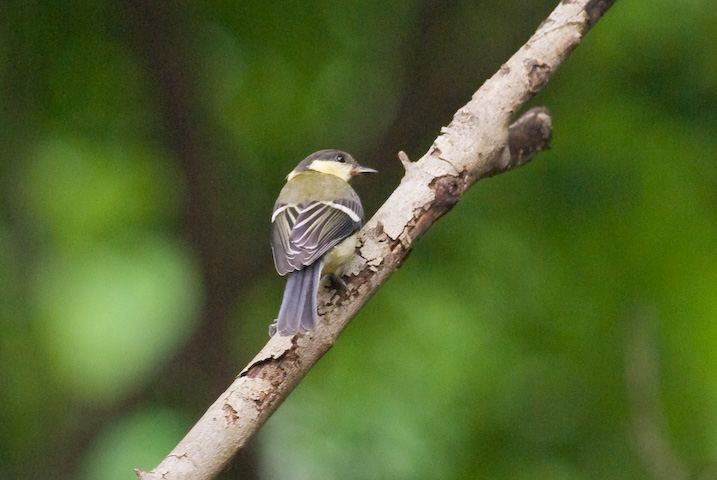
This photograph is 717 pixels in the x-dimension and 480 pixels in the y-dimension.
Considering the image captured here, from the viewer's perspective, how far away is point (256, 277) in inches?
155

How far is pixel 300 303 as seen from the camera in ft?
7.48

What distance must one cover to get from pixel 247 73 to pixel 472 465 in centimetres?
190

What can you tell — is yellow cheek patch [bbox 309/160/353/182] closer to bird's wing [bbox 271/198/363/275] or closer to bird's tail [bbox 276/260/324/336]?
bird's wing [bbox 271/198/363/275]

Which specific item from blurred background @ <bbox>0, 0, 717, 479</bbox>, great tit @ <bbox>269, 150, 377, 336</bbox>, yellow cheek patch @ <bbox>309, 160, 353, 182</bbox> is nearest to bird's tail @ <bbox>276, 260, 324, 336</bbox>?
great tit @ <bbox>269, 150, 377, 336</bbox>

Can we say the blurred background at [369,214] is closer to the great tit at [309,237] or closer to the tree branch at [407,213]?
the tree branch at [407,213]

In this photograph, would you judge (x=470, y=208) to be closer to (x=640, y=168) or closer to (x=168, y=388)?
(x=640, y=168)

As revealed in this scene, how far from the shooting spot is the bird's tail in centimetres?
220

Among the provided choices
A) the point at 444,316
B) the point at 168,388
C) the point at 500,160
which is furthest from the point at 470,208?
the point at 168,388

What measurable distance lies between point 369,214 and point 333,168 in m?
0.55

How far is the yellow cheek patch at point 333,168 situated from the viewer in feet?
10.9

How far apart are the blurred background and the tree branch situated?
2.48ft

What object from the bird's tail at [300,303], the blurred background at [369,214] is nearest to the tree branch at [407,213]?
the bird's tail at [300,303]

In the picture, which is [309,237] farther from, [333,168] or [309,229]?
[333,168]

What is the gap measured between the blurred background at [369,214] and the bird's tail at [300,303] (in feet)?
4.28
